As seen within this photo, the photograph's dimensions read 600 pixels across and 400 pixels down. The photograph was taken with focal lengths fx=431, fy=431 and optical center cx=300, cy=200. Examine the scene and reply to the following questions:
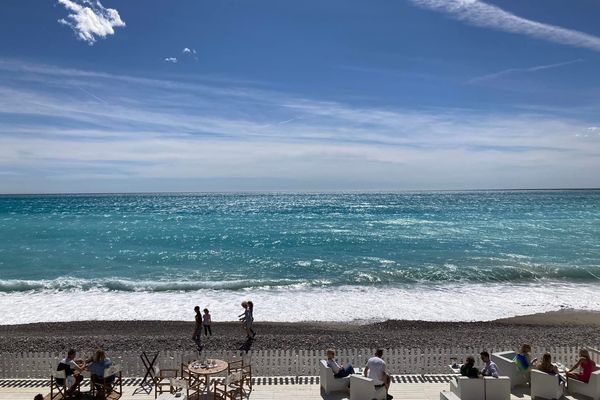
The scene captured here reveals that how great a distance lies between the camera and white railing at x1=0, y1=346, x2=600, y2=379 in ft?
35.4

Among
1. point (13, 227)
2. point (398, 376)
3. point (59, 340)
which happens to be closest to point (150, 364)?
point (398, 376)

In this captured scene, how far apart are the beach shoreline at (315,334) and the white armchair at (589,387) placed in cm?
424

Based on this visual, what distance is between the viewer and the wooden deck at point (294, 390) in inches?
376

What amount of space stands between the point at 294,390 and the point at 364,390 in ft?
6.52

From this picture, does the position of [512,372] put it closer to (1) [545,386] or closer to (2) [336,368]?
(1) [545,386]

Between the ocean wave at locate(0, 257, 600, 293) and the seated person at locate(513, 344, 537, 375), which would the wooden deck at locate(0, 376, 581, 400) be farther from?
the ocean wave at locate(0, 257, 600, 293)

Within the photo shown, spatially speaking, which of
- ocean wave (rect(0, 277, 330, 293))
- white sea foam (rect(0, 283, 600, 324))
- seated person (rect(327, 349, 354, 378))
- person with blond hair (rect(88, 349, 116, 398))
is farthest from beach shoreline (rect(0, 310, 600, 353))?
ocean wave (rect(0, 277, 330, 293))

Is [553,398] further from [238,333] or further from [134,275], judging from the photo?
[134,275]

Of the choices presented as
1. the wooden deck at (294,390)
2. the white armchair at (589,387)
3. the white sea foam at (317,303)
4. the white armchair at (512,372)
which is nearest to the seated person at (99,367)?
the wooden deck at (294,390)

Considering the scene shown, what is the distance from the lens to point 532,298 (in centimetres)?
2283

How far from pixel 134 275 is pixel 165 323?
12.4 metres

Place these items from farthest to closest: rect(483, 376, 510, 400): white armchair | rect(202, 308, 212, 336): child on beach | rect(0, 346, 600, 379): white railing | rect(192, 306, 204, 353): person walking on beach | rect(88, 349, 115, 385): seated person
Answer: rect(202, 308, 212, 336): child on beach
rect(192, 306, 204, 353): person walking on beach
rect(0, 346, 600, 379): white railing
rect(88, 349, 115, 385): seated person
rect(483, 376, 510, 400): white armchair

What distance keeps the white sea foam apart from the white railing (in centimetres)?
812

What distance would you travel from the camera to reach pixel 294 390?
32.8 feet
